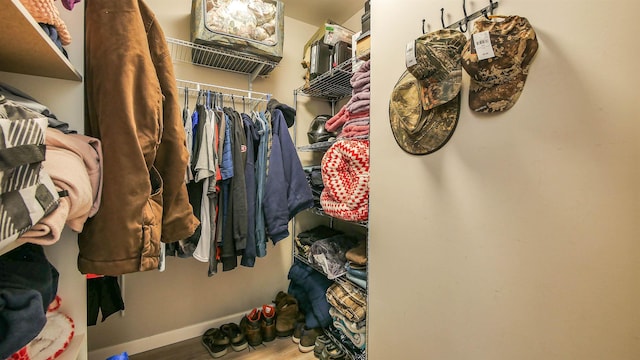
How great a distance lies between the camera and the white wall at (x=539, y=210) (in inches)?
21.6

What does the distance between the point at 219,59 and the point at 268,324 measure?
→ 1788 millimetres

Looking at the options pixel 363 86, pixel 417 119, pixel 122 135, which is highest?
pixel 363 86

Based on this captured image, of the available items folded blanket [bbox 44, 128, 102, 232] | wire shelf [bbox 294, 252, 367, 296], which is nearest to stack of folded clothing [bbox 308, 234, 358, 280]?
wire shelf [bbox 294, 252, 367, 296]

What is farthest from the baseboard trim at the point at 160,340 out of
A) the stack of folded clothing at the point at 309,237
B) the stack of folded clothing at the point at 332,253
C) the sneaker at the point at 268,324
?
the stack of folded clothing at the point at 332,253

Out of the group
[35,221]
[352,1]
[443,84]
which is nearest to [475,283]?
[443,84]

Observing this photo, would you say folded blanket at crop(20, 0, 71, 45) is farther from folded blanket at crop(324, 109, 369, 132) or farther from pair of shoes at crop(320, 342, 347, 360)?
pair of shoes at crop(320, 342, 347, 360)

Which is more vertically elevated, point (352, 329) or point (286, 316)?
point (352, 329)

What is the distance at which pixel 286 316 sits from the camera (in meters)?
1.73

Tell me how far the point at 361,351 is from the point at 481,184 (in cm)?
115

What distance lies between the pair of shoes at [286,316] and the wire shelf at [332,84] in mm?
1565

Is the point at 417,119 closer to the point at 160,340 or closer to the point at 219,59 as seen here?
the point at 219,59

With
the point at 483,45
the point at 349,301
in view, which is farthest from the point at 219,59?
the point at 349,301

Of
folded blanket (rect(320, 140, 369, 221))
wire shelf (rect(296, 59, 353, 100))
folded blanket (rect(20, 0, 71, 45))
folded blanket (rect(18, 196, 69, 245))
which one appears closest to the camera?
folded blanket (rect(18, 196, 69, 245))

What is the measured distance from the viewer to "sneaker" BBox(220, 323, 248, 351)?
1595 millimetres
